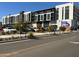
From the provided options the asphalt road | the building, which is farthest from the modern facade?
the asphalt road

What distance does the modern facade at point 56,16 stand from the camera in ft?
373

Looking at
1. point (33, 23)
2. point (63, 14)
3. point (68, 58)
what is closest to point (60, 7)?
point (63, 14)

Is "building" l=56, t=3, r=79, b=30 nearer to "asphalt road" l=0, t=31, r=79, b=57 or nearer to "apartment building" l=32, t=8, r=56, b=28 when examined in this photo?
"apartment building" l=32, t=8, r=56, b=28

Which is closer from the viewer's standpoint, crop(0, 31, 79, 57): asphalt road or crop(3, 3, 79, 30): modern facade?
crop(0, 31, 79, 57): asphalt road

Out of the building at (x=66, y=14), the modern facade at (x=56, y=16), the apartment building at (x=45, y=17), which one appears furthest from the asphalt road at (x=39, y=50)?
the apartment building at (x=45, y=17)

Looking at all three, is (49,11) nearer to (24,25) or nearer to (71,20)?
(71,20)

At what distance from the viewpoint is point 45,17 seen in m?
129

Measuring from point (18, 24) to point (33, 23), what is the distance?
98.7 m

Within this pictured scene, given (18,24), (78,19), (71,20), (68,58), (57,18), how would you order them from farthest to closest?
(78,19) → (57,18) → (71,20) → (18,24) → (68,58)

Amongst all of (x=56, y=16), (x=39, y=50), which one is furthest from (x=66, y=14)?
(x=39, y=50)

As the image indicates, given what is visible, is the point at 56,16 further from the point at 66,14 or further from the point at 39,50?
the point at 39,50

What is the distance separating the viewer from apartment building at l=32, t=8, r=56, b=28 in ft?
406

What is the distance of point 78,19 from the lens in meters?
132

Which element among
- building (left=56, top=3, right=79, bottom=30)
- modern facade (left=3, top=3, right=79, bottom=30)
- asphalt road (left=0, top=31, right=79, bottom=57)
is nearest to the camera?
asphalt road (left=0, top=31, right=79, bottom=57)
